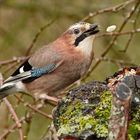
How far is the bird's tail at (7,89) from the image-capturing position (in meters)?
6.30

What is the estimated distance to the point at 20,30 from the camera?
27.3 feet

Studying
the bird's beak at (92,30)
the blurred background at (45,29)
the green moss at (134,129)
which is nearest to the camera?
the green moss at (134,129)

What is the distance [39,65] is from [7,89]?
45 centimetres

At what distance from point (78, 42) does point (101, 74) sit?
191 cm

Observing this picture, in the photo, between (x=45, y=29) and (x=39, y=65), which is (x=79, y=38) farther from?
(x=45, y=29)

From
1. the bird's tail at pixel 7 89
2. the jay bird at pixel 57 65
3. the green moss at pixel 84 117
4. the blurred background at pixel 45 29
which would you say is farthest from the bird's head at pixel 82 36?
the green moss at pixel 84 117

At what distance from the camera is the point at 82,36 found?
611 cm

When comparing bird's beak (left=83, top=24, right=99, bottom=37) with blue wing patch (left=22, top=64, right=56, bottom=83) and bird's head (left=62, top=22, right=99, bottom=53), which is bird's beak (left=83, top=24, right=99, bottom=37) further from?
blue wing patch (left=22, top=64, right=56, bottom=83)

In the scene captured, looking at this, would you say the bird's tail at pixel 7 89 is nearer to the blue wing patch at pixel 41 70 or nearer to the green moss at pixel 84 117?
the blue wing patch at pixel 41 70

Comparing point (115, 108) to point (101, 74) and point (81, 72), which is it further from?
point (101, 74)

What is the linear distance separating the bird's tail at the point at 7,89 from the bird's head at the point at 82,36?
809mm

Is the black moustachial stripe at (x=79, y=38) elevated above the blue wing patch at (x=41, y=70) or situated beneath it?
elevated above

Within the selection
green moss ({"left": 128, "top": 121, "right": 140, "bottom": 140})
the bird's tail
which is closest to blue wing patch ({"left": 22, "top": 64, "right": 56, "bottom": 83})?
the bird's tail

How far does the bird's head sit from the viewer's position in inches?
237
